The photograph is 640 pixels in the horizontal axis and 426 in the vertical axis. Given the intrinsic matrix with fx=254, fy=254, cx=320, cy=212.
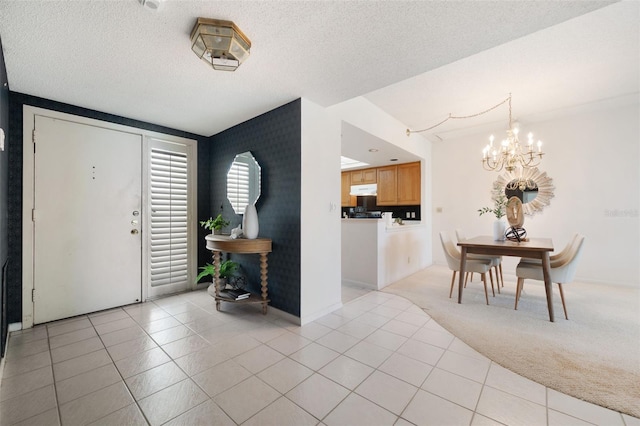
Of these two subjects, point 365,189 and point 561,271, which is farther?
point 365,189

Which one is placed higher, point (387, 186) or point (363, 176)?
point (363, 176)

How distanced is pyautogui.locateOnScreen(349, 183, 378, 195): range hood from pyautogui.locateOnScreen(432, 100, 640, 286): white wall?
2.54 m

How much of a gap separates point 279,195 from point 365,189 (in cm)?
418

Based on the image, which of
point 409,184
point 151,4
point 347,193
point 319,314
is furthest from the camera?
point 347,193

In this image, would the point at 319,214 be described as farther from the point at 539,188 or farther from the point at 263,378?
the point at 539,188

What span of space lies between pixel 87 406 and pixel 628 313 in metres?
5.21

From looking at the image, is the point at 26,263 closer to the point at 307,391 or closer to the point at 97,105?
the point at 97,105

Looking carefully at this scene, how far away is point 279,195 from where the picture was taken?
2.93 m

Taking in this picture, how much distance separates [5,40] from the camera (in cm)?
175

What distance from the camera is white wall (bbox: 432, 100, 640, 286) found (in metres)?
3.96

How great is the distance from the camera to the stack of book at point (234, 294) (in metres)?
2.94

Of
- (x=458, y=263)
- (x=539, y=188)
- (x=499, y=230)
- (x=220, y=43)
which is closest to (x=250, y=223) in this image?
(x=220, y=43)

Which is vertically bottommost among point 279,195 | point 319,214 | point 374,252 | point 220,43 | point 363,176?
point 374,252

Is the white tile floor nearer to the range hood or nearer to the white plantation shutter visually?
the white plantation shutter
